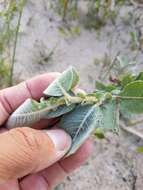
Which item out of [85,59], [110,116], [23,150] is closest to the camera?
[23,150]

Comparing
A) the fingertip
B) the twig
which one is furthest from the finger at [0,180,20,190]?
the twig

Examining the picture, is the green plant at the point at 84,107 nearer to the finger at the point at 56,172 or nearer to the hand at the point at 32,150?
the hand at the point at 32,150

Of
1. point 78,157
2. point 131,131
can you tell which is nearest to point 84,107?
point 78,157

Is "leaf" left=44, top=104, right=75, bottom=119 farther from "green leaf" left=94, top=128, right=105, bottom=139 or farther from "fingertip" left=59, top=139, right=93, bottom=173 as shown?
"green leaf" left=94, top=128, right=105, bottom=139

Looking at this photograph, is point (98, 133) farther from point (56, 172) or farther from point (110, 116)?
point (110, 116)

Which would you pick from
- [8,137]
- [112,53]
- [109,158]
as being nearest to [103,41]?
[112,53]
